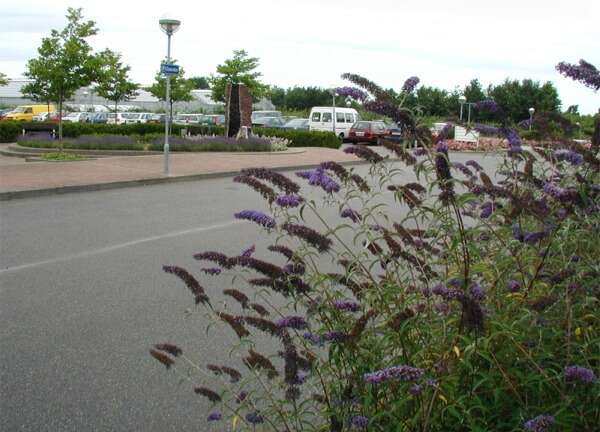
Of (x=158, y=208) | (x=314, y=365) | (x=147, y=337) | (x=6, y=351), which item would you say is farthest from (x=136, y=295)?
(x=158, y=208)

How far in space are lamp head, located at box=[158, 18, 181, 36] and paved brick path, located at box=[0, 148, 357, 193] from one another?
12.1 feet

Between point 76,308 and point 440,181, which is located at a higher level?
point 440,181

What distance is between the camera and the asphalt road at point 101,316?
5.00m

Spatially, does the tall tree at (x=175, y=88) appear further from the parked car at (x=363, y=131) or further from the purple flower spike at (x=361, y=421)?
the purple flower spike at (x=361, y=421)

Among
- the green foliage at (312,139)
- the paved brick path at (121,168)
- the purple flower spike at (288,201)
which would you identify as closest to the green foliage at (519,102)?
the purple flower spike at (288,201)

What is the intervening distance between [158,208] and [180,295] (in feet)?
23.4

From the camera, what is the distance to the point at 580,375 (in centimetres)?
250

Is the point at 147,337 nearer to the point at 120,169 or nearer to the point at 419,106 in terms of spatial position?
the point at 419,106

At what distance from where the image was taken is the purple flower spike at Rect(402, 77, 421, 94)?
3.16 metres

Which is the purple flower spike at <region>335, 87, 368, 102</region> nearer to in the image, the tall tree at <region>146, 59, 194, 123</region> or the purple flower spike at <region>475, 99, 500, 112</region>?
the purple flower spike at <region>475, 99, 500, 112</region>

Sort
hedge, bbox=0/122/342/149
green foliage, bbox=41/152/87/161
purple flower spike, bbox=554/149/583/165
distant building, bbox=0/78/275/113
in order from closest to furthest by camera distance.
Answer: purple flower spike, bbox=554/149/583/165 < green foliage, bbox=41/152/87/161 < hedge, bbox=0/122/342/149 < distant building, bbox=0/78/275/113

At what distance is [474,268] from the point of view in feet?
9.80

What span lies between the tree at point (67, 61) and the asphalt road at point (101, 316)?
1416cm

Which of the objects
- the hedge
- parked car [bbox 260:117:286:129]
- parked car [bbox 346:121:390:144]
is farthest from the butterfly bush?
parked car [bbox 260:117:286:129]
